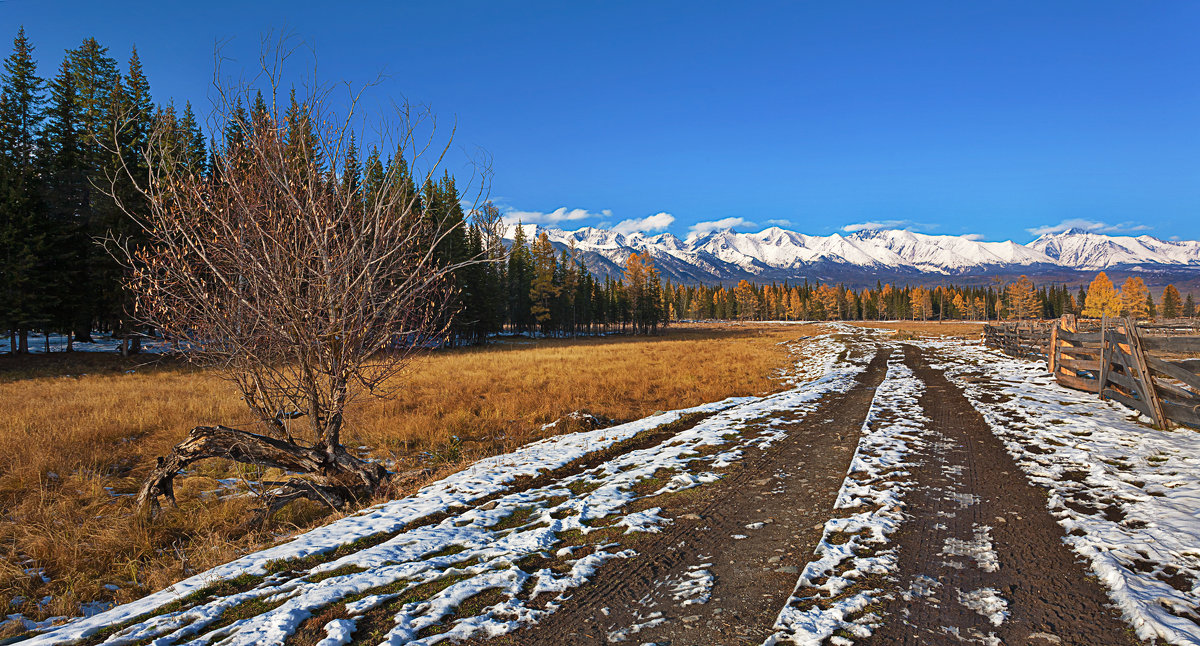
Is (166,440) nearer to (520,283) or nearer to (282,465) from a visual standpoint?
(282,465)

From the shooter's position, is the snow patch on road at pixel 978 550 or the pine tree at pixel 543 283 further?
the pine tree at pixel 543 283

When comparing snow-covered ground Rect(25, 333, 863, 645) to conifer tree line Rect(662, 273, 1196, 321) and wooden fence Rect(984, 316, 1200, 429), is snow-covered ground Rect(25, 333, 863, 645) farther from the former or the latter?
conifer tree line Rect(662, 273, 1196, 321)

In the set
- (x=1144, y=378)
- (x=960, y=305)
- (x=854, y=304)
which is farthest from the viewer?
(x=854, y=304)

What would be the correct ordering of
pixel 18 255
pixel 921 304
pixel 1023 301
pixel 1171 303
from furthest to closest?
pixel 921 304, pixel 1023 301, pixel 1171 303, pixel 18 255

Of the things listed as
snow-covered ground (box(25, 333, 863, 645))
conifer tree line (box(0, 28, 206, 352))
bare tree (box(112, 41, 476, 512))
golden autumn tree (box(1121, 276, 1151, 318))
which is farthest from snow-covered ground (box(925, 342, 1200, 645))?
golden autumn tree (box(1121, 276, 1151, 318))

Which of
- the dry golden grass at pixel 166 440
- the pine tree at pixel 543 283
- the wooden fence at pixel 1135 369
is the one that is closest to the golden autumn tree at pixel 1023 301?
the pine tree at pixel 543 283

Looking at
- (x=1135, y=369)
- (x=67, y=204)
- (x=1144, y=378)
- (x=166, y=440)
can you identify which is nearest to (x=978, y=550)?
(x=1144, y=378)

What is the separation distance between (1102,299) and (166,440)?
122760 millimetres

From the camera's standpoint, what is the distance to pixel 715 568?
4.39m

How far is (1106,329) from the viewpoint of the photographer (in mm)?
10867

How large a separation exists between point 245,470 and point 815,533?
31.9 feet

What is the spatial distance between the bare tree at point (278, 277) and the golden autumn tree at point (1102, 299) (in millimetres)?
113763

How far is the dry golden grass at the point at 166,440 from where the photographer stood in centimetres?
560

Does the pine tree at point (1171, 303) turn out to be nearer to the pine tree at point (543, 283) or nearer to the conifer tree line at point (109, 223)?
the conifer tree line at point (109, 223)
